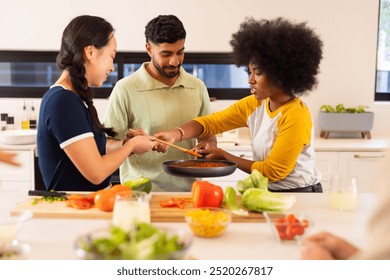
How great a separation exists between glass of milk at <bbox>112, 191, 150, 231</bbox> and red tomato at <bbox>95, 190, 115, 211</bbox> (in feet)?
0.61

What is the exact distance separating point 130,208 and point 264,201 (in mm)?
471

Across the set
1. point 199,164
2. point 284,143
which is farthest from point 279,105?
point 199,164

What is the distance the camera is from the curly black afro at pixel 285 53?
6.63ft

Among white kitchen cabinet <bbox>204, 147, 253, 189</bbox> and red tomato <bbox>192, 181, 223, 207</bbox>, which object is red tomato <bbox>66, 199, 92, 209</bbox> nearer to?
red tomato <bbox>192, 181, 223, 207</bbox>

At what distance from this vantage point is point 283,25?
2090 mm

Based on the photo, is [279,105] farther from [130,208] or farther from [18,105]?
[18,105]

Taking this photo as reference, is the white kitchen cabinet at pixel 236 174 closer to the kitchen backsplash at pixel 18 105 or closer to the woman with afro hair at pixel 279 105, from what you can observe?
the kitchen backsplash at pixel 18 105

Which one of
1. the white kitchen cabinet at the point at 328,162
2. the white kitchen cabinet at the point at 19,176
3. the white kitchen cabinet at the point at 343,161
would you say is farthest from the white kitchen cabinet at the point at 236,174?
the white kitchen cabinet at the point at 19,176

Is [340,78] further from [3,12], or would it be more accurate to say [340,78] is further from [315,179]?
[3,12]

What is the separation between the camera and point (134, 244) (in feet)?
3.20

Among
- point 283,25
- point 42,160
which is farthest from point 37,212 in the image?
point 283,25

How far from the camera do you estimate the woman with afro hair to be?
1904mm

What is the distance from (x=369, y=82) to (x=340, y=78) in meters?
0.22

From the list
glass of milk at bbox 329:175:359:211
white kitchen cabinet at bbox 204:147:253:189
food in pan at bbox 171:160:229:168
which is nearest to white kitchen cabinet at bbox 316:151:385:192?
white kitchen cabinet at bbox 204:147:253:189
